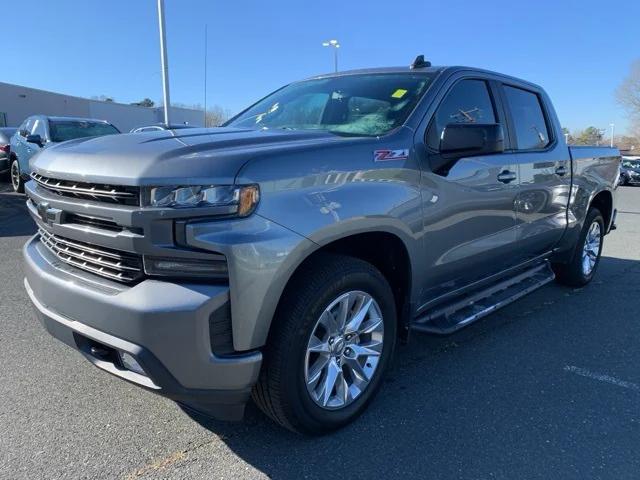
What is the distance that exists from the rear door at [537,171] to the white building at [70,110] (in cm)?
3406

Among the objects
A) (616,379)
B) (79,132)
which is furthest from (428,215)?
(79,132)

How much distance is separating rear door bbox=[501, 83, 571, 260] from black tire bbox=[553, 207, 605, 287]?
68 cm

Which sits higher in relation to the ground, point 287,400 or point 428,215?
point 428,215

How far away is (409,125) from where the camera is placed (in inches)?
122

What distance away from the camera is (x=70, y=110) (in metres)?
43.1

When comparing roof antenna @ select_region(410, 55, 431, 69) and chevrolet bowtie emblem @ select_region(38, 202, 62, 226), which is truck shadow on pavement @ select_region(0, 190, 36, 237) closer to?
chevrolet bowtie emblem @ select_region(38, 202, 62, 226)

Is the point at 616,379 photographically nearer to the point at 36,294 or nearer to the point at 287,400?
the point at 287,400

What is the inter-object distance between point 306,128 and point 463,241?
4.06 feet

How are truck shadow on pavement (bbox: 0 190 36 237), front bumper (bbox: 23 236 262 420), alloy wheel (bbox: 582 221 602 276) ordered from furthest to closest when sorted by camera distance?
truck shadow on pavement (bbox: 0 190 36 237), alloy wheel (bbox: 582 221 602 276), front bumper (bbox: 23 236 262 420)

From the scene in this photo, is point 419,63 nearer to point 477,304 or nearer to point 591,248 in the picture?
point 477,304

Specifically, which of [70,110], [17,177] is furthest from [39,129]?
[70,110]

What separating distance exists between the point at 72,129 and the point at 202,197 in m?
9.73

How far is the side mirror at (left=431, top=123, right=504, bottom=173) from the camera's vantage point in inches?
120

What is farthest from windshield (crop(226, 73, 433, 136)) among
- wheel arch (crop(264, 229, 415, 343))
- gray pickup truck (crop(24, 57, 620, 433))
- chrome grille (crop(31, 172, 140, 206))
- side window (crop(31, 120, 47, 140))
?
side window (crop(31, 120, 47, 140))
